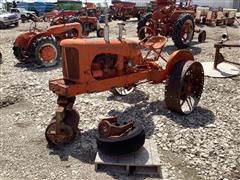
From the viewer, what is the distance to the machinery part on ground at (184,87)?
240 inches

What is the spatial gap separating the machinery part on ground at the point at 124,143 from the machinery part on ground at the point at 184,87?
1630 millimetres

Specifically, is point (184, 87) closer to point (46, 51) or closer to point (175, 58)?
point (175, 58)

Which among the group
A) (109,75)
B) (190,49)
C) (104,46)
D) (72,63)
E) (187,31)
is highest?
(104,46)

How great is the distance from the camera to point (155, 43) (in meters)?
7.14

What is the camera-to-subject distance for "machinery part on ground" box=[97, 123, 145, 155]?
4.54 metres

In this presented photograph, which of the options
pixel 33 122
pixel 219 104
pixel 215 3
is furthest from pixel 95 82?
pixel 215 3

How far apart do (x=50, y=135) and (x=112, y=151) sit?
108 cm

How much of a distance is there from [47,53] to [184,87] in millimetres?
5165

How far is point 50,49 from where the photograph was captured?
409 inches

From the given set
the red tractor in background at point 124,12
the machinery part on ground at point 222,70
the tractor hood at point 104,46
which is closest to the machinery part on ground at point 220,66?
the machinery part on ground at point 222,70

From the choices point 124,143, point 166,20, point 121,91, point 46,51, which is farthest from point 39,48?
point 124,143

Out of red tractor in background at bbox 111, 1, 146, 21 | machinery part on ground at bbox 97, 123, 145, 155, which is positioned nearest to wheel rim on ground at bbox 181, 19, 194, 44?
machinery part on ground at bbox 97, 123, 145, 155

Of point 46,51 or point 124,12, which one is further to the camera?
point 124,12

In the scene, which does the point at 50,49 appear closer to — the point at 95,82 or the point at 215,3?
the point at 95,82
